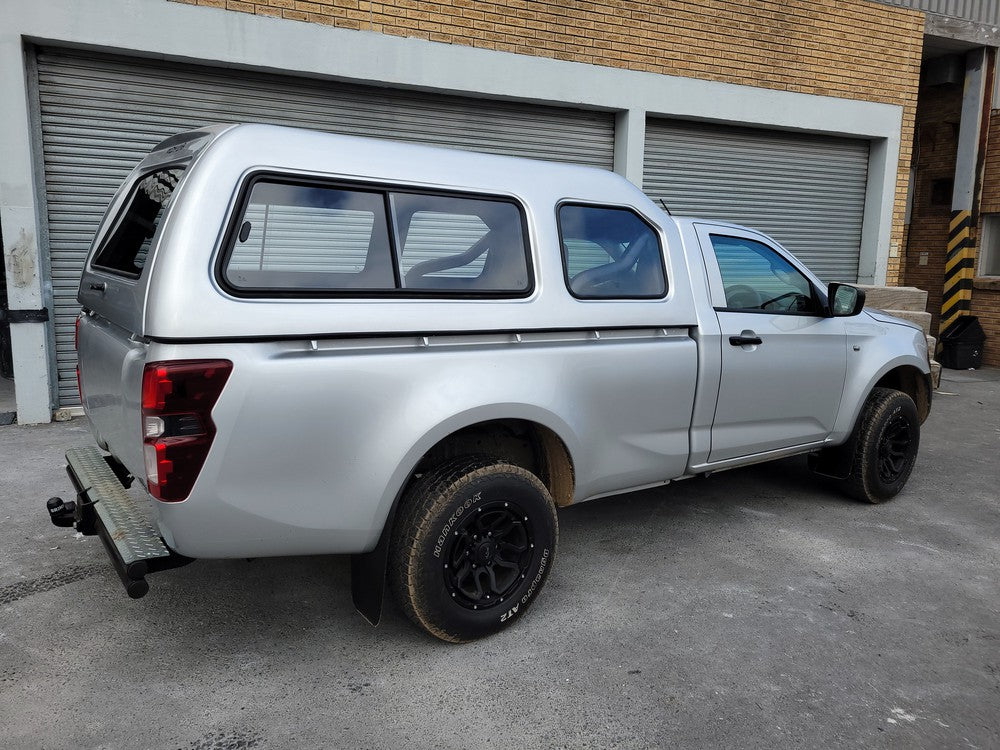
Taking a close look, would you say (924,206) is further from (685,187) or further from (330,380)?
(330,380)

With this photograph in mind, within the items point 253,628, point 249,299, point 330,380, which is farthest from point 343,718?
point 249,299

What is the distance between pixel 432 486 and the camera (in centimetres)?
301

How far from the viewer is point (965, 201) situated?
41.2ft

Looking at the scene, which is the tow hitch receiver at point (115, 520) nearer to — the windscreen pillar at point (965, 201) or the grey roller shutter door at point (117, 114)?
the grey roller shutter door at point (117, 114)

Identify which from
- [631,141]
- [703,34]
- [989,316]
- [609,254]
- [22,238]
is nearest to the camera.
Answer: [609,254]

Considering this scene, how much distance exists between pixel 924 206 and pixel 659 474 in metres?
12.9

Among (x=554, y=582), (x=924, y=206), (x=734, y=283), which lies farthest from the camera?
(x=924, y=206)

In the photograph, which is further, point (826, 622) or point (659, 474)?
point (659, 474)

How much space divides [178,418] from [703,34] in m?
8.92

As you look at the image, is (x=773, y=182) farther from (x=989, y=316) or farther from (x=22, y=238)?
(x=22, y=238)

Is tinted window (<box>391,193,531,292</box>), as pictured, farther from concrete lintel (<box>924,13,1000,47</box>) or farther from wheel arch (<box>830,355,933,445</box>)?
concrete lintel (<box>924,13,1000,47</box>)

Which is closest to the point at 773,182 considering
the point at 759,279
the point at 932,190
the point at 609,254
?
the point at 932,190

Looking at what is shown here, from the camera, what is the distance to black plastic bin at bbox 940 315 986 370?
1259cm

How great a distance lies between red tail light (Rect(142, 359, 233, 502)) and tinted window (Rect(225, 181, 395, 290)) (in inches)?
13.6
